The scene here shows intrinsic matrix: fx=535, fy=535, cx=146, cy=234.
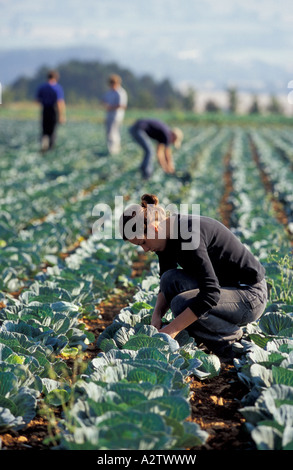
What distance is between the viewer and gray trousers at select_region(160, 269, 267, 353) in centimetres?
344

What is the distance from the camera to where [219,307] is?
343 cm

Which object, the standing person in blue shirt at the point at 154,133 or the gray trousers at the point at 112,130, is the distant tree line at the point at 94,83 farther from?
the standing person in blue shirt at the point at 154,133

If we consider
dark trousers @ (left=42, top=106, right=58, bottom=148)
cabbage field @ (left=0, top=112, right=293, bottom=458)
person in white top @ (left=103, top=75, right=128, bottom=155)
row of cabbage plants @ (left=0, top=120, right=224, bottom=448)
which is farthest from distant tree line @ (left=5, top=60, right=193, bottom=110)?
cabbage field @ (left=0, top=112, right=293, bottom=458)

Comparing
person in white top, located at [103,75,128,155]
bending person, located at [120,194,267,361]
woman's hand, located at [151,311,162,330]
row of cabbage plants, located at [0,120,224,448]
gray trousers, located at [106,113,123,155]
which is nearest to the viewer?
row of cabbage plants, located at [0,120,224,448]

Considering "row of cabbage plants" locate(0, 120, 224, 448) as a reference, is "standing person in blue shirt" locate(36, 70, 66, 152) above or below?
above

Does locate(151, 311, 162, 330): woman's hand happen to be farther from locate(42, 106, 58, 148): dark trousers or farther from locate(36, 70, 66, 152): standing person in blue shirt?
locate(42, 106, 58, 148): dark trousers

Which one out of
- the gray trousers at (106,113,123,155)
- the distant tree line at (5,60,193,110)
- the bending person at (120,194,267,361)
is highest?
the distant tree line at (5,60,193,110)

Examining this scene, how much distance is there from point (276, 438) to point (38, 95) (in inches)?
506

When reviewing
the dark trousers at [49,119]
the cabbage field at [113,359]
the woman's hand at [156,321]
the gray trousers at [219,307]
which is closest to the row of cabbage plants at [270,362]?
the cabbage field at [113,359]

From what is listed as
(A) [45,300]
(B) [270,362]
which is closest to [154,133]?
(A) [45,300]

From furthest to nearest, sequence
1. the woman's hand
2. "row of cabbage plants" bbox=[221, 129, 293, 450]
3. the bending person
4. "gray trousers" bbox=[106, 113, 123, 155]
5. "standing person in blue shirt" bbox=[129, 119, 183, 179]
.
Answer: "gray trousers" bbox=[106, 113, 123, 155] < "standing person in blue shirt" bbox=[129, 119, 183, 179] < the woman's hand < the bending person < "row of cabbage plants" bbox=[221, 129, 293, 450]

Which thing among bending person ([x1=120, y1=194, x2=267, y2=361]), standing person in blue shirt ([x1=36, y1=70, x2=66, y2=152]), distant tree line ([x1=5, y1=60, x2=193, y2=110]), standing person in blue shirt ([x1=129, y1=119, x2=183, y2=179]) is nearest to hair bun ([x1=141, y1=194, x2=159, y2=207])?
bending person ([x1=120, y1=194, x2=267, y2=361])

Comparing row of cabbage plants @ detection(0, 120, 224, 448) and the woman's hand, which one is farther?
the woman's hand

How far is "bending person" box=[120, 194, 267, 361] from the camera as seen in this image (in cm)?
310
